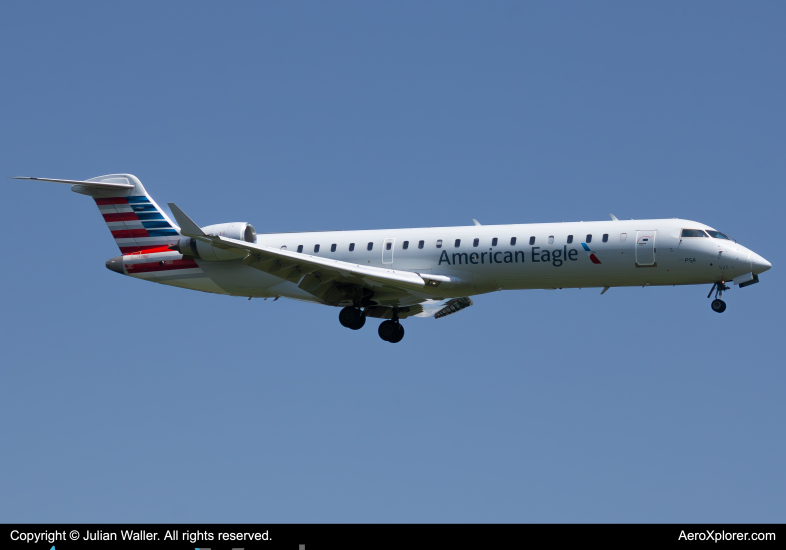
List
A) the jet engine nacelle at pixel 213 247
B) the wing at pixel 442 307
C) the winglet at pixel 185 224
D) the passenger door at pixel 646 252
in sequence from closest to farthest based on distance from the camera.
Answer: the winglet at pixel 185 224, the passenger door at pixel 646 252, the jet engine nacelle at pixel 213 247, the wing at pixel 442 307

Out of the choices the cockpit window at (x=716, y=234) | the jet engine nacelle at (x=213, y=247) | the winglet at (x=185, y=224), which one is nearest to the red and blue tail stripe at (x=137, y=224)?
the jet engine nacelle at (x=213, y=247)

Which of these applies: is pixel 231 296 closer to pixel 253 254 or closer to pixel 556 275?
pixel 253 254

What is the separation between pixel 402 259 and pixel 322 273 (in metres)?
2.52

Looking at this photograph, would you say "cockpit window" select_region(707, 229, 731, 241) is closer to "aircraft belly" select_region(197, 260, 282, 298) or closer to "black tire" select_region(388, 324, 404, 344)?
"black tire" select_region(388, 324, 404, 344)

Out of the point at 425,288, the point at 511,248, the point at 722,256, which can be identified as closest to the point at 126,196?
the point at 425,288

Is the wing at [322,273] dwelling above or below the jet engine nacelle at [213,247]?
below

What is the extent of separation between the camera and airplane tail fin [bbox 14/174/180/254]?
3512 cm

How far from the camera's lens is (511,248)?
31.3m

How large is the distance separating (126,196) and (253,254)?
6.62 metres

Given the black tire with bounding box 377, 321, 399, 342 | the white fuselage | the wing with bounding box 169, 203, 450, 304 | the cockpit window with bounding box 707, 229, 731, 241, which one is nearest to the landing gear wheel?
the black tire with bounding box 377, 321, 399, 342

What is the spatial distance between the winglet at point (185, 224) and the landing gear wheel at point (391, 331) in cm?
758

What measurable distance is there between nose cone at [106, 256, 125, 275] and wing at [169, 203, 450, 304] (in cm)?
473

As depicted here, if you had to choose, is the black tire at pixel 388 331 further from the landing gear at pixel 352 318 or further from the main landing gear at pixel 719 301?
the main landing gear at pixel 719 301

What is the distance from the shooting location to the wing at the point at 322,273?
30.4m
